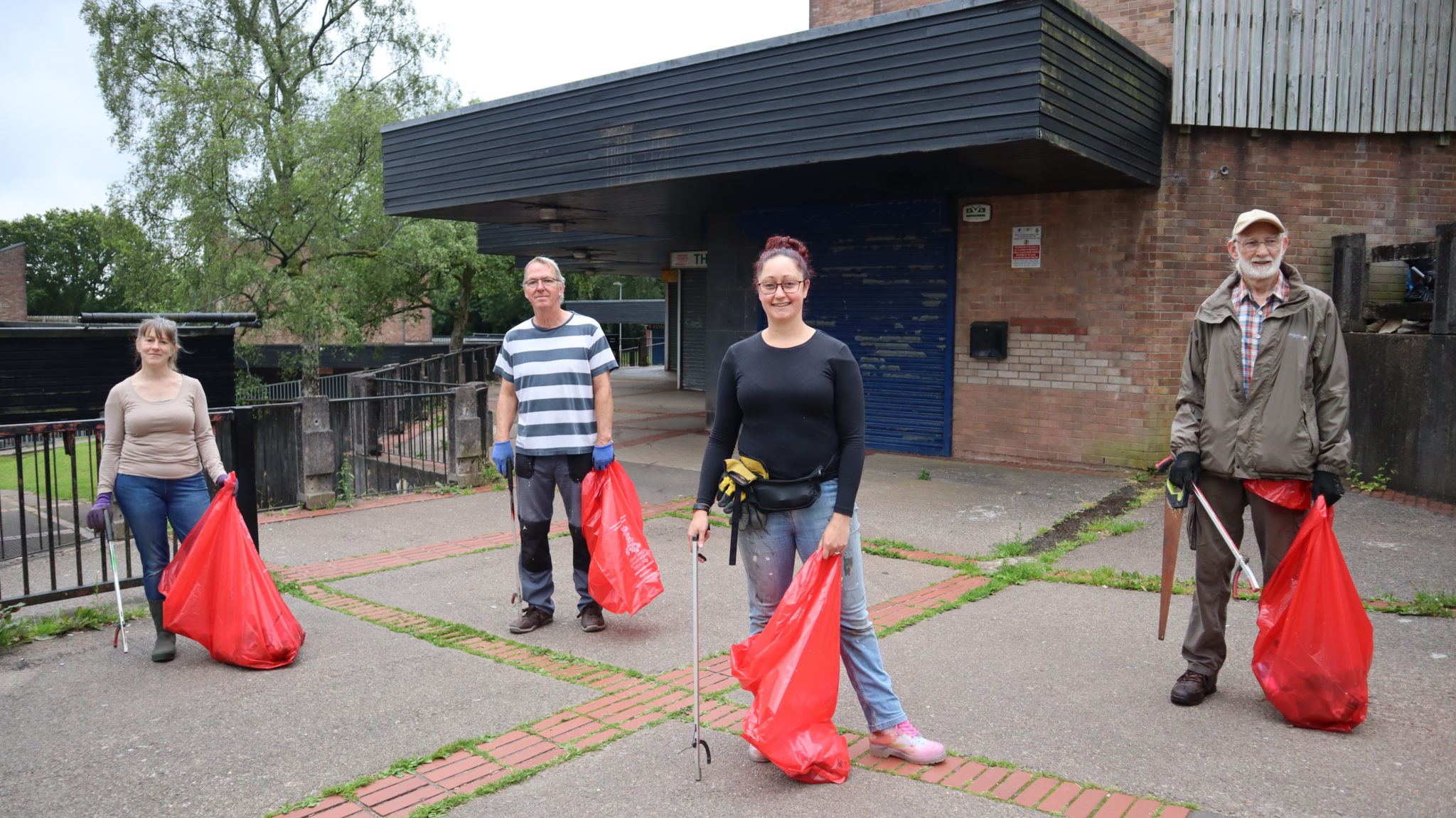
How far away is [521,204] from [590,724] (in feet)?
31.2

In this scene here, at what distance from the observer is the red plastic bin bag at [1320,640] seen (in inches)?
149

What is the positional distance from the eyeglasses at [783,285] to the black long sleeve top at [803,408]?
0.20m

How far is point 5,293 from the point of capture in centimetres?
4922

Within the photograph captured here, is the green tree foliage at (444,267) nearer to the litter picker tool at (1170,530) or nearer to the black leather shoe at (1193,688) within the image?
the litter picker tool at (1170,530)

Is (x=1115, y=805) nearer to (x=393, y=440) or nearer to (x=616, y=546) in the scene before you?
(x=616, y=546)

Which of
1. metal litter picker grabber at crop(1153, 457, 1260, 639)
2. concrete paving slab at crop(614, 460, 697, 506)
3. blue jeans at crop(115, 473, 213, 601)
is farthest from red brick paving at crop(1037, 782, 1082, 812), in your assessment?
concrete paving slab at crop(614, 460, 697, 506)

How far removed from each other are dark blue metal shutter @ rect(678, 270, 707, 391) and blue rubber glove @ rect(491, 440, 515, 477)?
1675cm

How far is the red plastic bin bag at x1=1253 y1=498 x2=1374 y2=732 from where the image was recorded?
3777mm

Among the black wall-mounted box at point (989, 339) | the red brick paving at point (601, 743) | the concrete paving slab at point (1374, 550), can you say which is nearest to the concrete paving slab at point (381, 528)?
the red brick paving at point (601, 743)

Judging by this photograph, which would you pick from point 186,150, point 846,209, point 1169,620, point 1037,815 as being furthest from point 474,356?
A: point 1037,815

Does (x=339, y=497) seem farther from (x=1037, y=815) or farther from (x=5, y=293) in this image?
(x=5, y=293)

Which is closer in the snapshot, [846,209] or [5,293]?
[846,209]

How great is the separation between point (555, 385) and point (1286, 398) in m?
3.35

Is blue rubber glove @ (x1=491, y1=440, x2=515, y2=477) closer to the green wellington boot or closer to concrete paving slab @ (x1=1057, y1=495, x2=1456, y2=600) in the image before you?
the green wellington boot
